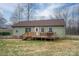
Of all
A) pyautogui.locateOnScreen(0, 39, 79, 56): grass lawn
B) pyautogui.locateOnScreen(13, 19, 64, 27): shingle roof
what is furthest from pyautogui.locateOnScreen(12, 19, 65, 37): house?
pyautogui.locateOnScreen(0, 39, 79, 56): grass lawn

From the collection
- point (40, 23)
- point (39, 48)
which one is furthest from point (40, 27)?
point (39, 48)

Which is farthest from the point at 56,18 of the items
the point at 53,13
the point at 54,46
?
the point at 54,46

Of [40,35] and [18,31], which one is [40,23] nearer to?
[40,35]

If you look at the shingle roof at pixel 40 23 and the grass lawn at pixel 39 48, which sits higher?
the shingle roof at pixel 40 23

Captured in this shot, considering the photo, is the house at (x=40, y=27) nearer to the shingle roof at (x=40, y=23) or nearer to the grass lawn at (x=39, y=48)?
the shingle roof at (x=40, y=23)

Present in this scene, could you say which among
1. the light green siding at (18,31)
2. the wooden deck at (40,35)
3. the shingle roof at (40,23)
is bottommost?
the wooden deck at (40,35)

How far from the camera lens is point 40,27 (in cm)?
392

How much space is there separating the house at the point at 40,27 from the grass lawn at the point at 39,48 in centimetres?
13

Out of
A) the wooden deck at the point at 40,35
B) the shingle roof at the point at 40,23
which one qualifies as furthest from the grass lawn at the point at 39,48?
the shingle roof at the point at 40,23

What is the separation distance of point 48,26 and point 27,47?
42cm

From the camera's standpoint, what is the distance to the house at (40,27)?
12.8ft

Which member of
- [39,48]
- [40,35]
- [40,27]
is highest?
[40,27]

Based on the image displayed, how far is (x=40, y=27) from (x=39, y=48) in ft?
0.98

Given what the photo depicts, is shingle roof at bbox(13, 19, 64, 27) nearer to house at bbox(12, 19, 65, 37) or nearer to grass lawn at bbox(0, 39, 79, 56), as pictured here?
house at bbox(12, 19, 65, 37)
